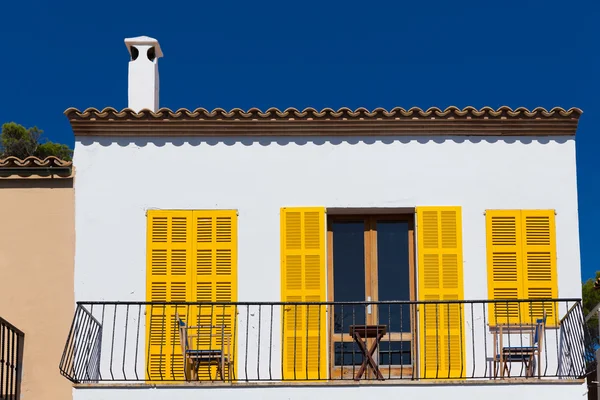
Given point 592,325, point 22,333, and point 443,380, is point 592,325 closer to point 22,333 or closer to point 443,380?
point 443,380

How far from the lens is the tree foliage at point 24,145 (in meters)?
29.7

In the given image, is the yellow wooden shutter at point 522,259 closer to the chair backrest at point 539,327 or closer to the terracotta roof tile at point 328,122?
the chair backrest at point 539,327

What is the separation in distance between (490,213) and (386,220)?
1.33 m

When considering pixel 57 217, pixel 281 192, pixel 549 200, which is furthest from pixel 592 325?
pixel 57 217

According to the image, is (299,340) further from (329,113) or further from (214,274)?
(329,113)

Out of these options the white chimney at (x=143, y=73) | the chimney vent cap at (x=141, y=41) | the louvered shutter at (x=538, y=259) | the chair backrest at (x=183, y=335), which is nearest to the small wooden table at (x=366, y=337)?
the chair backrest at (x=183, y=335)

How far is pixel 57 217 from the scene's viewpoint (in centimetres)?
1357

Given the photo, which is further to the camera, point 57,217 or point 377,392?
point 57,217

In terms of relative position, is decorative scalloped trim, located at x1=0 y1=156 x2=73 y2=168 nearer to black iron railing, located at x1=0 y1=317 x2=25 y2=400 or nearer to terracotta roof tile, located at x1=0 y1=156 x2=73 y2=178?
terracotta roof tile, located at x1=0 y1=156 x2=73 y2=178

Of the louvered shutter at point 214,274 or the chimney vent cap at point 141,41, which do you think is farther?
the chimney vent cap at point 141,41

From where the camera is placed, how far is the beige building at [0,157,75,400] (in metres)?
13.1

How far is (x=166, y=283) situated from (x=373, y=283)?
259cm

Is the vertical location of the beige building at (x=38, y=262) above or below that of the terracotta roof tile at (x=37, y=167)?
below

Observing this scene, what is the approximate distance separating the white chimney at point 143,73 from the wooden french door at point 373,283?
3.25 m
